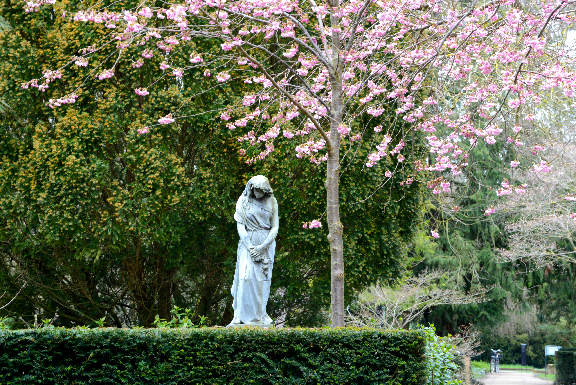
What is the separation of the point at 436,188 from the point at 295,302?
7.81 m

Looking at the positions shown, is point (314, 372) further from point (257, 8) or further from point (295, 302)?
point (295, 302)

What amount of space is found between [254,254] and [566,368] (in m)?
15.3

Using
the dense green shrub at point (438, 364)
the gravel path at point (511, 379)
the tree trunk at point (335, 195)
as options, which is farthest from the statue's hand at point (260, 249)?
the gravel path at point (511, 379)

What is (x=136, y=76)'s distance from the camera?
13969 millimetres

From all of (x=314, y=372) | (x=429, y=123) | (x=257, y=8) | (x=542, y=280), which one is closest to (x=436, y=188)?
(x=429, y=123)

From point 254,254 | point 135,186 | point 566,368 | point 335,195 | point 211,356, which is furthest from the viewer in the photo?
point 566,368

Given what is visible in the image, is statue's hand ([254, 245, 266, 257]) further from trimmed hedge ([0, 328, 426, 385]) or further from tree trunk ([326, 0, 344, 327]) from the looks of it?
trimmed hedge ([0, 328, 426, 385])

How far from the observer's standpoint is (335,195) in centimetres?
948

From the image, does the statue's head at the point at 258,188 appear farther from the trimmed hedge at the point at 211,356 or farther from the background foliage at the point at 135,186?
the background foliage at the point at 135,186

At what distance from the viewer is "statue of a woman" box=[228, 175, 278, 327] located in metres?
8.33

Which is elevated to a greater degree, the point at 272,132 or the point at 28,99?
the point at 28,99

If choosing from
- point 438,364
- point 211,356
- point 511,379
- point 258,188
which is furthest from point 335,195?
point 511,379

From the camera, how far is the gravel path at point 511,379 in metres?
23.6

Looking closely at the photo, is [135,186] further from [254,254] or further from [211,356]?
[211,356]
